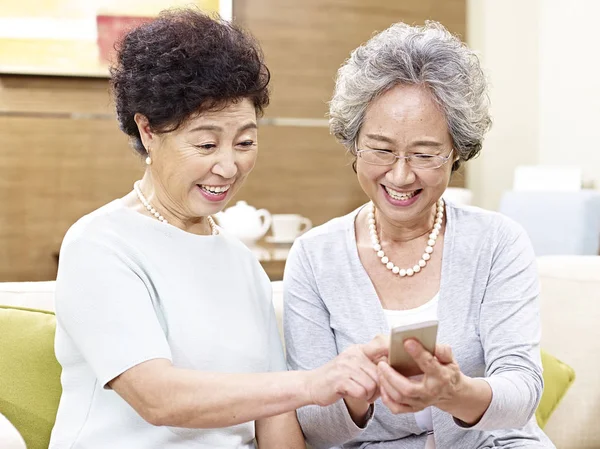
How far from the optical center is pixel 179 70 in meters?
1.42

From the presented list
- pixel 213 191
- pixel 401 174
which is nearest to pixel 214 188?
pixel 213 191

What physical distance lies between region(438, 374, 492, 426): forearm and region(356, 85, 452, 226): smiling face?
1.31 ft

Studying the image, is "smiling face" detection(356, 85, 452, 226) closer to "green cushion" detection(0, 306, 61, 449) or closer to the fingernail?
the fingernail

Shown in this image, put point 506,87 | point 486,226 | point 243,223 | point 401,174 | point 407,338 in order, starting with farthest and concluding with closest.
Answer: point 506,87, point 243,223, point 486,226, point 401,174, point 407,338

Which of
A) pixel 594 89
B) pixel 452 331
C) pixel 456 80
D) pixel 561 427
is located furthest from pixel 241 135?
pixel 594 89

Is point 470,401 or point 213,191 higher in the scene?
point 213,191

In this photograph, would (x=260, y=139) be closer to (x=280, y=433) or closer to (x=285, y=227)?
(x=285, y=227)

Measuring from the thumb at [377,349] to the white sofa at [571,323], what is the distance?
0.60 meters

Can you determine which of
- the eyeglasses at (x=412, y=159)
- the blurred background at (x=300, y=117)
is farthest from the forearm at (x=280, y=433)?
the blurred background at (x=300, y=117)

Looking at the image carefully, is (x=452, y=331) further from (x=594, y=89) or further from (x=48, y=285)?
(x=594, y=89)

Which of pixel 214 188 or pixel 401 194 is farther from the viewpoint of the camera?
pixel 401 194

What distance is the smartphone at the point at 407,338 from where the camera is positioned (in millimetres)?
1186

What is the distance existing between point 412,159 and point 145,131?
0.51 m

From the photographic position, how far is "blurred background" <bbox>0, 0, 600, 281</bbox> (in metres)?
3.85
